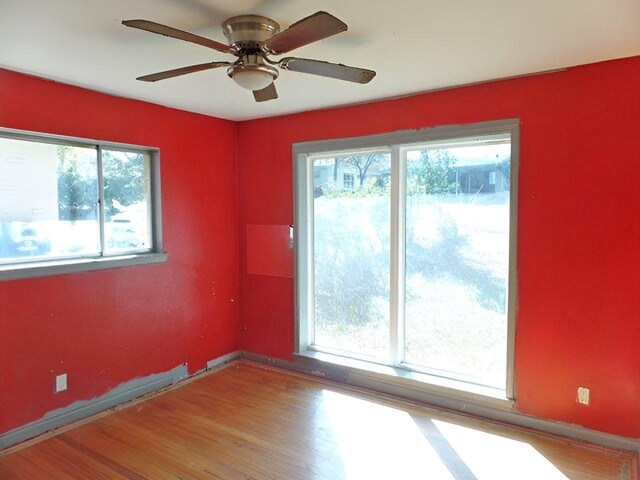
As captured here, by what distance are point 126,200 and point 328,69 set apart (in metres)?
2.16

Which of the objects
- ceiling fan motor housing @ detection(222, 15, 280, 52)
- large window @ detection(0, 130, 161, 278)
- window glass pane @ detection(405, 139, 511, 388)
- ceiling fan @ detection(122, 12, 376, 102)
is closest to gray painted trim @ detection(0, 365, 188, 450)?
large window @ detection(0, 130, 161, 278)

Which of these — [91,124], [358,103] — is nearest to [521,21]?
[358,103]

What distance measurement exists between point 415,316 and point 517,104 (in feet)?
5.71

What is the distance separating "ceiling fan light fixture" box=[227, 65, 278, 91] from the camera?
1.92 m

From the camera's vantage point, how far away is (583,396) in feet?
8.75

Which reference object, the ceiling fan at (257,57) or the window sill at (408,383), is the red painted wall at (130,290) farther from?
the ceiling fan at (257,57)

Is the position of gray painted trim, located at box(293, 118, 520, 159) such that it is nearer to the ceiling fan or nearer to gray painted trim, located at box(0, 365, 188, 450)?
the ceiling fan

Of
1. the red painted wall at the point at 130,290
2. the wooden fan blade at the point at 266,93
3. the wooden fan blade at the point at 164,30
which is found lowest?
the red painted wall at the point at 130,290

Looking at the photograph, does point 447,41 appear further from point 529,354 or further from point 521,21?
point 529,354

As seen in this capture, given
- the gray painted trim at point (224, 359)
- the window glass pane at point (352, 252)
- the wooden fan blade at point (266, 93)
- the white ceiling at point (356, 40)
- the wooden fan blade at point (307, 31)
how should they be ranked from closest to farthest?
1. the wooden fan blade at point (307, 31)
2. the white ceiling at point (356, 40)
3. the wooden fan blade at point (266, 93)
4. the window glass pane at point (352, 252)
5. the gray painted trim at point (224, 359)

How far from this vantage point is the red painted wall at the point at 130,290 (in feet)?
8.86

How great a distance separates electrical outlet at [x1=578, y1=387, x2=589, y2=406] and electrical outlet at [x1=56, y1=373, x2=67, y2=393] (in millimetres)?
3450

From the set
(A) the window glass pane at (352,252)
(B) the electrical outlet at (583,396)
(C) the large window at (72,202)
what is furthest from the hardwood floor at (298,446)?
(C) the large window at (72,202)

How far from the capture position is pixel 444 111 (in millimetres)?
3064
